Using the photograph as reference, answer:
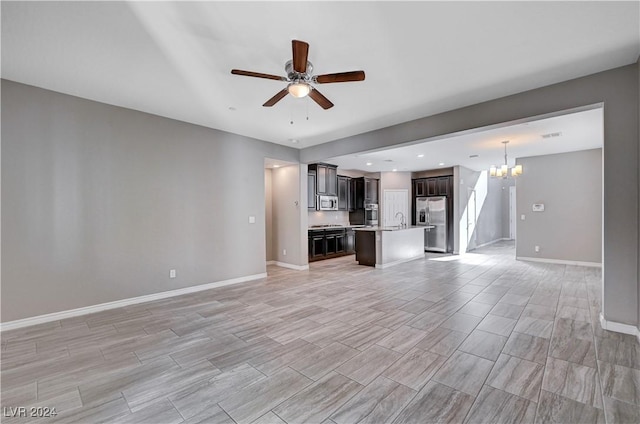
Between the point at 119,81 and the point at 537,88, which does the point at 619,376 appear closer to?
the point at 537,88


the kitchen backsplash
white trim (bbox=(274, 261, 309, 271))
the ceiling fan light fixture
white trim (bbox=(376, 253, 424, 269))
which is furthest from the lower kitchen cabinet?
the ceiling fan light fixture

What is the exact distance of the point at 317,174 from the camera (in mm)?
7672

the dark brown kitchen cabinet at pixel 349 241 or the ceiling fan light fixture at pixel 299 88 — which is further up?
the ceiling fan light fixture at pixel 299 88

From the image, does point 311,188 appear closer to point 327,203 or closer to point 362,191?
point 327,203

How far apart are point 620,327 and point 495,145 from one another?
426cm

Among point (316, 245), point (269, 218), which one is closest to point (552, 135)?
point (316, 245)

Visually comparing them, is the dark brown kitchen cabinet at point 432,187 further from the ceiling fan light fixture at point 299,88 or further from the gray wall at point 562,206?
the ceiling fan light fixture at point 299,88

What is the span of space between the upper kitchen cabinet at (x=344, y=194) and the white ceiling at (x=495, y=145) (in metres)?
0.45

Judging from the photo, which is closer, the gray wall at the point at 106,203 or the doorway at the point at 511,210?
the gray wall at the point at 106,203

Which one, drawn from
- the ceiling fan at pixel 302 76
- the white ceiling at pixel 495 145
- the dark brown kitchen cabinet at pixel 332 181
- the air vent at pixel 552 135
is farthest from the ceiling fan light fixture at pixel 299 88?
the dark brown kitchen cabinet at pixel 332 181

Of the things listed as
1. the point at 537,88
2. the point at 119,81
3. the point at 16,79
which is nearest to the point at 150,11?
the point at 119,81

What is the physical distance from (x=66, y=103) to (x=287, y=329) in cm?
402

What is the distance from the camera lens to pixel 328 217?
28.9 feet

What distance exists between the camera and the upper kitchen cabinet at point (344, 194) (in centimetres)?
868
